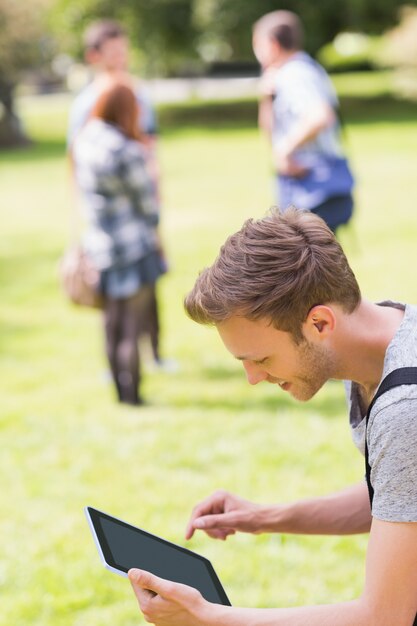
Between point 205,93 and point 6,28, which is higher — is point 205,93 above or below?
below

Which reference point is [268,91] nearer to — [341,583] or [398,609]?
[341,583]

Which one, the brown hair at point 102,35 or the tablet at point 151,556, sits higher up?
the brown hair at point 102,35

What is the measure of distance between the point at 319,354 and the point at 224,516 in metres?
0.67

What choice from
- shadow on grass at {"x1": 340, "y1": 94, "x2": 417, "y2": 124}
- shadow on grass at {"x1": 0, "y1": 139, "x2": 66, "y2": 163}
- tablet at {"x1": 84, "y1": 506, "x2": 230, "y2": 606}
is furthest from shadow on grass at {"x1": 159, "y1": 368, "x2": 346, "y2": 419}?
shadow on grass at {"x1": 340, "y1": 94, "x2": 417, "y2": 124}

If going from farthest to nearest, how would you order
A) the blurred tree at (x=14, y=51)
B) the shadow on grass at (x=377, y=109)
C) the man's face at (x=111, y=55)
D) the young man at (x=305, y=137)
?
the shadow on grass at (x=377, y=109) < the blurred tree at (x=14, y=51) < the young man at (x=305, y=137) < the man's face at (x=111, y=55)

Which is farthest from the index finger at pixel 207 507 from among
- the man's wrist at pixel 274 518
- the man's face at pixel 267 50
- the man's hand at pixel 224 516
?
the man's face at pixel 267 50

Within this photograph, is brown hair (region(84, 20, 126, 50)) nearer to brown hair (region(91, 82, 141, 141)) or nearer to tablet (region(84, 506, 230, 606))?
brown hair (region(91, 82, 141, 141))

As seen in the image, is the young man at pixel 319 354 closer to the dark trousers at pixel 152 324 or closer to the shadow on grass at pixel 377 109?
the dark trousers at pixel 152 324

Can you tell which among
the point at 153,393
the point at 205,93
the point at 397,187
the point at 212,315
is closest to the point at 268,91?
the point at 153,393

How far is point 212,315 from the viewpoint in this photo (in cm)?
217

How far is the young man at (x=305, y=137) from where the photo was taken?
19.8 feet

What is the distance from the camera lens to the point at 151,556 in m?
2.42

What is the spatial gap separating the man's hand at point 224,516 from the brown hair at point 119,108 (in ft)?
10.4

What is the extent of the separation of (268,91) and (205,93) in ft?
87.1
